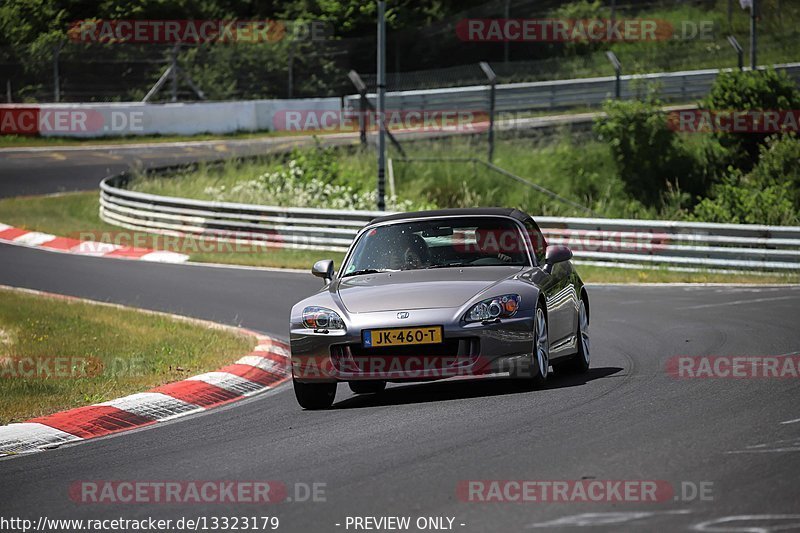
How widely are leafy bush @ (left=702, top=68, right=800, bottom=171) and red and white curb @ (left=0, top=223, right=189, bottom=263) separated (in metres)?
14.6

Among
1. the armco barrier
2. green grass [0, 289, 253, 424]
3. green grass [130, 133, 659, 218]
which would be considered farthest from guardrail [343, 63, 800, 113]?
green grass [0, 289, 253, 424]

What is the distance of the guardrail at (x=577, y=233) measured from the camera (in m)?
22.1

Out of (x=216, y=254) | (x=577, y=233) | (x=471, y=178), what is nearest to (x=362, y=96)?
(x=471, y=178)

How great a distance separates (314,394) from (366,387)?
810 millimetres

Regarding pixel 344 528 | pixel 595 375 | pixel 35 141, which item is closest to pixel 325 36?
pixel 35 141

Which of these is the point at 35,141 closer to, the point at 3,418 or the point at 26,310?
the point at 26,310

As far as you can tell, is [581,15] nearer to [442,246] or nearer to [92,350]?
[92,350]

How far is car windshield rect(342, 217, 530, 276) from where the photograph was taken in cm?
1061

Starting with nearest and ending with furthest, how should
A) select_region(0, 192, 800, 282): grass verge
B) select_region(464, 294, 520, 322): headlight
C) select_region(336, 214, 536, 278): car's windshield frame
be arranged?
select_region(464, 294, 520, 322): headlight → select_region(336, 214, 536, 278): car's windshield frame → select_region(0, 192, 800, 282): grass verge

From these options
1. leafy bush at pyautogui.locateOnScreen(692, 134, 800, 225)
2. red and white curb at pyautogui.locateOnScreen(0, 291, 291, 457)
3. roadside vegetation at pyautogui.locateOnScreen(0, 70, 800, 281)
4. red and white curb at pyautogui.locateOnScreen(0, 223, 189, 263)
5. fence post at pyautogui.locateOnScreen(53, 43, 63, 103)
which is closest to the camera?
red and white curb at pyautogui.locateOnScreen(0, 291, 291, 457)

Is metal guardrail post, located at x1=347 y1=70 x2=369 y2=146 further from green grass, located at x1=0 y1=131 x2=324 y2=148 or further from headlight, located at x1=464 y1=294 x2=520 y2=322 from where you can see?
headlight, located at x1=464 y1=294 x2=520 y2=322

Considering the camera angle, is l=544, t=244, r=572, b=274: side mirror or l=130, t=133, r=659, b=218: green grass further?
l=130, t=133, r=659, b=218: green grass

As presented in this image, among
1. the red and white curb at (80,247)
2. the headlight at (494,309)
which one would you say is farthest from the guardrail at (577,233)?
the headlight at (494,309)

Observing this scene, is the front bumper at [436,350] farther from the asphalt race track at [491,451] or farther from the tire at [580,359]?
the tire at [580,359]
